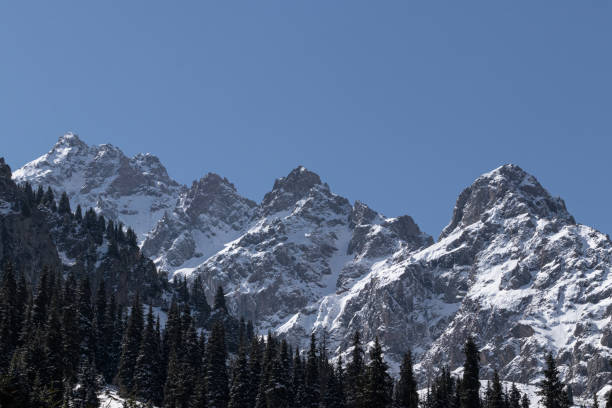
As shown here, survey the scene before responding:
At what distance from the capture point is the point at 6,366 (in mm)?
106000

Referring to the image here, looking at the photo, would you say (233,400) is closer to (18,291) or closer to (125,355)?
(125,355)

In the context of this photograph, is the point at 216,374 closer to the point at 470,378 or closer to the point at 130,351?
the point at 130,351

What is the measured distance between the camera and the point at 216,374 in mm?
119500

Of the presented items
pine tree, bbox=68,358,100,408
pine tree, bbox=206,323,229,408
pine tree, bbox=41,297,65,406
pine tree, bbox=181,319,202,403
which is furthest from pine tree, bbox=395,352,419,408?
pine tree, bbox=41,297,65,406

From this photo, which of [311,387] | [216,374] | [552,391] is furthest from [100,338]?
[552,391]

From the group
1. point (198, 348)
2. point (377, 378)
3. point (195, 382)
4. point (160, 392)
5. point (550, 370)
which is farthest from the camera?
point (198, 348)

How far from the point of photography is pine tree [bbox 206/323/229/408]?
115 metres

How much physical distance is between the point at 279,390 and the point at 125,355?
29469mm

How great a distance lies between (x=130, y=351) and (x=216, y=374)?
15.4 metres

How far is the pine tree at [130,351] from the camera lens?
122 m

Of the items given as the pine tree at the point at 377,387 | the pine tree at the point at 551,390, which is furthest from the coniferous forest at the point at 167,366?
the pine tree at the point at 377,387

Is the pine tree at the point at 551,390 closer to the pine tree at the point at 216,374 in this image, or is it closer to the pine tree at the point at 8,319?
the pine tree at the point at 216,374

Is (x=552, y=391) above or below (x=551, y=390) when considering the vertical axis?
below

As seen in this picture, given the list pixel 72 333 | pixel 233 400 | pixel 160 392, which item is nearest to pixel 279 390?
pixel 233 400
